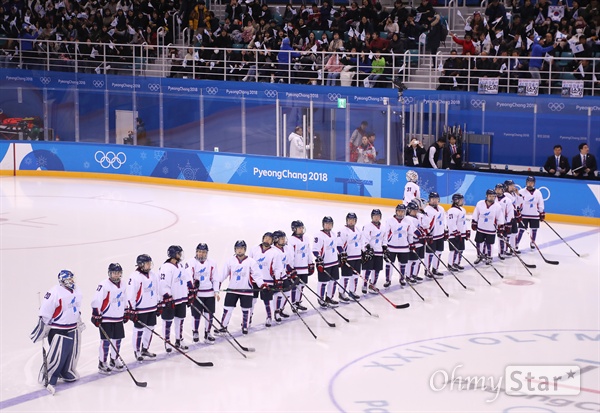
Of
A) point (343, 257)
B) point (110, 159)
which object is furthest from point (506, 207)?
point (110, 159)

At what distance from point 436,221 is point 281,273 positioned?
398 centimetres

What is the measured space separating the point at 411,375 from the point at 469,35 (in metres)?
14.9

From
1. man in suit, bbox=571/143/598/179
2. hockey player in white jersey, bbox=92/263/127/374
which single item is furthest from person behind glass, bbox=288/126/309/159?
hockey player in white jersey, bbox=92/263/127/374

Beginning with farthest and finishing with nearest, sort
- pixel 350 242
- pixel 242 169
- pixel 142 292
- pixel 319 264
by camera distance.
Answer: pixel 242 169 < pixel 350 242 < pixel 319 264 < pixel 142 292

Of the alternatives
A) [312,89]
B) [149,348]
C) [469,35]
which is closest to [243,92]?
[312,89]

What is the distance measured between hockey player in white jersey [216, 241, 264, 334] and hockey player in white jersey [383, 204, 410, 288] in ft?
10.3

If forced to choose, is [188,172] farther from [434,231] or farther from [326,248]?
[326,248]

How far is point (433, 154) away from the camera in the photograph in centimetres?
→ 2250

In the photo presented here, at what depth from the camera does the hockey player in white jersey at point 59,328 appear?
34.7ft

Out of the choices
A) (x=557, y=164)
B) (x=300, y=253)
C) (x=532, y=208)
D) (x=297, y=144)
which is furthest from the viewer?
(x=297, y=144)

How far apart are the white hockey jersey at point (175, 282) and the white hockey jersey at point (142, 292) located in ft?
0.59

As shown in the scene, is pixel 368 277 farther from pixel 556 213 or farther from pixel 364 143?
pixel 364 143

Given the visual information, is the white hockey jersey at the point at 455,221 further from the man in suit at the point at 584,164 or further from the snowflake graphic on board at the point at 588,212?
the man in suit at the point at 584,164

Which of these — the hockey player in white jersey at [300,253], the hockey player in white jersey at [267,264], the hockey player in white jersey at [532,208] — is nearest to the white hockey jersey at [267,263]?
the hockey player in white jersey at [267,264]
